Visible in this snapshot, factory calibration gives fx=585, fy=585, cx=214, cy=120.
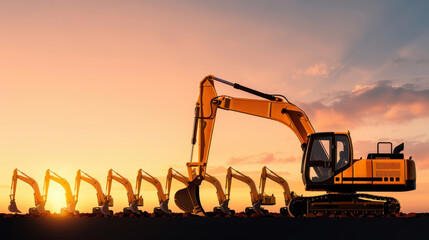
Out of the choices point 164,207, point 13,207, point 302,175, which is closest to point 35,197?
point 13,207

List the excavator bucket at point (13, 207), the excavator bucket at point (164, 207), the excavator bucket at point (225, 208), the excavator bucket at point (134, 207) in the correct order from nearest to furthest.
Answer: the excavator bucket at point (225, 208) < the excavator bucket at point (164, 207) < the excavator bucket at point (13, 207) < the excavator bucket at point (134, 207)

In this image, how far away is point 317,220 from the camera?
16.6 metres

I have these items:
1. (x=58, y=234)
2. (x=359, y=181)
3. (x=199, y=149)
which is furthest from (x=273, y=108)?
(x=58, y=234)

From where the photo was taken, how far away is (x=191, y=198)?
79.2 ft

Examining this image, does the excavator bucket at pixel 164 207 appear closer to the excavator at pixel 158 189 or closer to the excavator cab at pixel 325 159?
the excavator at pixel 158 189

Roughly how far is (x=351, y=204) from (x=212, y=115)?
6.76 metres

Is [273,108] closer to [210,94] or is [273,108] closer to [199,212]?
[210,94]

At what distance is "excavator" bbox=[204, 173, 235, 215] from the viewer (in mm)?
25969

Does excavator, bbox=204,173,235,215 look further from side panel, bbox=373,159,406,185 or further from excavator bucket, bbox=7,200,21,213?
excavator bucket, bbox=7,200,21,213

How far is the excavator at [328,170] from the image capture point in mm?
20891

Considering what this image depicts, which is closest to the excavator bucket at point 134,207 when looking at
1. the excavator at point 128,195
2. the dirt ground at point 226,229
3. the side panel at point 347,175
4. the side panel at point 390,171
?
the excavator at point 128,195

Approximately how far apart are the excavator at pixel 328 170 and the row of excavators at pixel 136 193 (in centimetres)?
236

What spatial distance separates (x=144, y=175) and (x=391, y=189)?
12.0 meters

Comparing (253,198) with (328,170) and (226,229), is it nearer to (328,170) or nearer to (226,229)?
(328,170)
